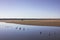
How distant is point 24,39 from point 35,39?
0.60m

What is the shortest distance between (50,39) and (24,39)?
1.41 m

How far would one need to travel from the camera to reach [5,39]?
6.11m

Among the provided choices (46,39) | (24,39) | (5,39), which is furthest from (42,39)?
(5,39)

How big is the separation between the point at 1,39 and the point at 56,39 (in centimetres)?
295

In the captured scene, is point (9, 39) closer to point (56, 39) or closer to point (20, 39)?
point (20, 39)

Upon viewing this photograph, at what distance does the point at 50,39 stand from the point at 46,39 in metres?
0.21

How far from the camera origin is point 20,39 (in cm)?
609

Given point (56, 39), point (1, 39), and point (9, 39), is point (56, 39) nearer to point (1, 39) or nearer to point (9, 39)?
point (9, 39)

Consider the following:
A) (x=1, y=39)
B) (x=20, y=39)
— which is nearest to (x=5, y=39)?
(x=1, y=39)

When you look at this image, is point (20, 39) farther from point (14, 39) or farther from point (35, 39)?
point (35, 39)

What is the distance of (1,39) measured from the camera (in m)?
6.04

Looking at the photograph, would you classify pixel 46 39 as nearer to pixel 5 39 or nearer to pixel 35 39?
pixel 35 39

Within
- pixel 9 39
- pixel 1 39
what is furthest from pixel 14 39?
pixel 1 39

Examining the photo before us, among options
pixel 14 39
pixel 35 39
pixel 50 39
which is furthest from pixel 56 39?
pixel 14 39
